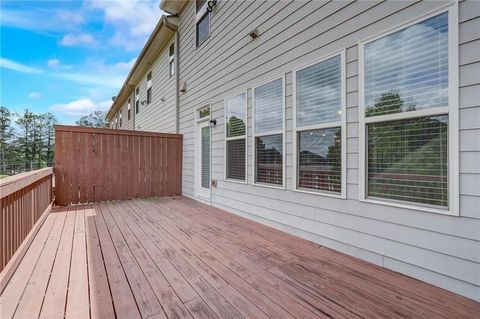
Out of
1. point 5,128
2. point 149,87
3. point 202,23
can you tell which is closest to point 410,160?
point 202,23

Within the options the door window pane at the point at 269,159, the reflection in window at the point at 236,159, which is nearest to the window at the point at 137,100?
the reflection in window at the point at 236,159

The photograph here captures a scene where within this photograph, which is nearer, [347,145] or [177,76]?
[347,145]

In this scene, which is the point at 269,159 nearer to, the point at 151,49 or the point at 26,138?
the point at 151,49

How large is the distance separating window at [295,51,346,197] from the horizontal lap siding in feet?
0.34

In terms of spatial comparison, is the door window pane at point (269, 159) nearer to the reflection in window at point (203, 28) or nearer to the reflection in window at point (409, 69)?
the reflection in window at point (409, 69)

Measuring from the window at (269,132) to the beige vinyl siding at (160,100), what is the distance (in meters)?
3.97

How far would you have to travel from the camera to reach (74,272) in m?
2.21

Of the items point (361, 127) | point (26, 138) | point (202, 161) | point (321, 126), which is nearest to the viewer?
point (361, 127)

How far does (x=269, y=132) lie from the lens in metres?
3.67

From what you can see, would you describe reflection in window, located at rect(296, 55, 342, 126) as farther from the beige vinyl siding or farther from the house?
the beige vinyl siding

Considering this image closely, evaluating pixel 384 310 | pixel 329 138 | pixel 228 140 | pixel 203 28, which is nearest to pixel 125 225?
pixel 228 140

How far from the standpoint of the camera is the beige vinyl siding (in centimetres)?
739

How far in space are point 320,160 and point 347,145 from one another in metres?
0.42

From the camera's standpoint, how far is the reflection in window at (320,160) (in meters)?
2.72
